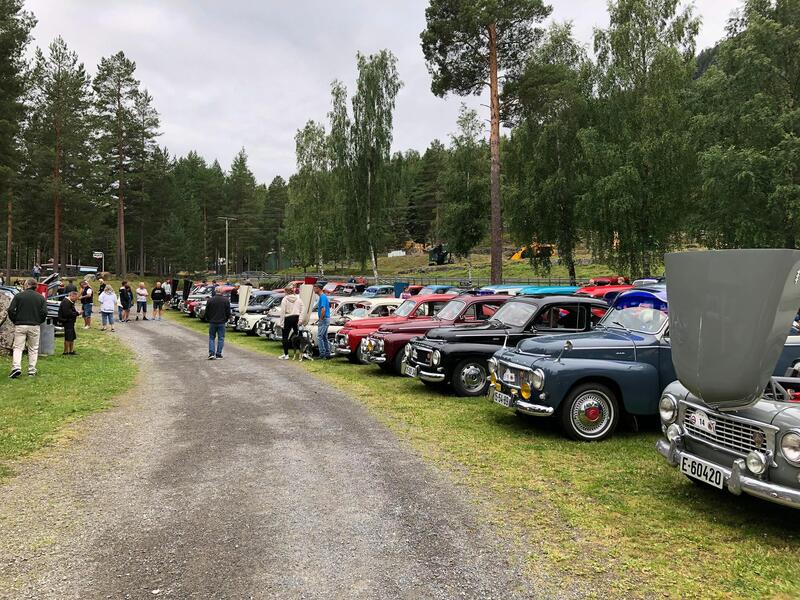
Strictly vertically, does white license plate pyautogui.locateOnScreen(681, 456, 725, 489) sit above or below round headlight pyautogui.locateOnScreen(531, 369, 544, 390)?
below

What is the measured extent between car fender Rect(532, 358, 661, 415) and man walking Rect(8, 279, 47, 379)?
383 inches

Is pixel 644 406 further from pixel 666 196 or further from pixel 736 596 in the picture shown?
pixel 666 196

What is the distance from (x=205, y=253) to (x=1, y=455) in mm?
69253

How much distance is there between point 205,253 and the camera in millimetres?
72000

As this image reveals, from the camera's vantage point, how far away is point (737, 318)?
4.11 metres

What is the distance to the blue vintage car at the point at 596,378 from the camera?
665 cm

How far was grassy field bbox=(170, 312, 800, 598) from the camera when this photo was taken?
143 inches

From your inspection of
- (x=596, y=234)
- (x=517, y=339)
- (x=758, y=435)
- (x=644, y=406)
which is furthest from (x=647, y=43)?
(x=758, y=435)

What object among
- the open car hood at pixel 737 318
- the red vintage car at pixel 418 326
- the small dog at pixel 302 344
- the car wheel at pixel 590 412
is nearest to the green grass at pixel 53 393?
the small dog at pixel 302 344

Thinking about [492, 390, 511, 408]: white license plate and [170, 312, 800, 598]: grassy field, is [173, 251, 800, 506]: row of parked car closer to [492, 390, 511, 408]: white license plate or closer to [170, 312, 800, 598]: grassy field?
[492, 390, 511, 408]: white license plate

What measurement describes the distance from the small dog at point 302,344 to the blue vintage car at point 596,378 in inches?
322

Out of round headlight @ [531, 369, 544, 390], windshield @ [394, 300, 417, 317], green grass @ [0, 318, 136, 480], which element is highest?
windshield @ [394, 300, 417, 317]

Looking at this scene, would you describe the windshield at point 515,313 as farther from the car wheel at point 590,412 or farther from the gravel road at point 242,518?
the gravel road at point 242,518

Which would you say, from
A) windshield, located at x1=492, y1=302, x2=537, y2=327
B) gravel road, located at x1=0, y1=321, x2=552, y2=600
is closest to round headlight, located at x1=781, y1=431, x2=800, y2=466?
gravel road, located at x1=0, y1=321, x2=552, y2=600
